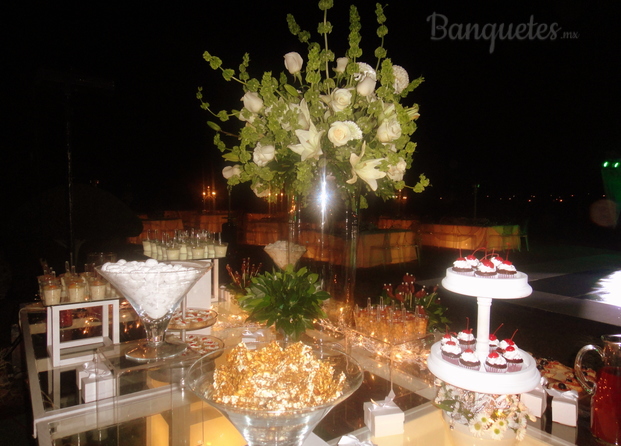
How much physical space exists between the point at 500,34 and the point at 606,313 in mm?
3438

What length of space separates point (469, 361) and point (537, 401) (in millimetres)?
349

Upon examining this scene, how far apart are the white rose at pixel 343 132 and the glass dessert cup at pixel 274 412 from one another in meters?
0.73

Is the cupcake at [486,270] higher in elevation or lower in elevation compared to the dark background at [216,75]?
lower

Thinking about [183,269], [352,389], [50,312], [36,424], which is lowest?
[36,424]

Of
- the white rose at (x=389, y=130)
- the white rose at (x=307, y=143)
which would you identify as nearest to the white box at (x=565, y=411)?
the white rose at (x=389, y=130)

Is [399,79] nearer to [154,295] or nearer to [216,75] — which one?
[154,295]

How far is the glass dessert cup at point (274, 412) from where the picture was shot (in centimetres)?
81

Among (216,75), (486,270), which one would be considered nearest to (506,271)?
(486,270)

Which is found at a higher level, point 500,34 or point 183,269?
point 500,34

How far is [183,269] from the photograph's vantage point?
1414 millimetres

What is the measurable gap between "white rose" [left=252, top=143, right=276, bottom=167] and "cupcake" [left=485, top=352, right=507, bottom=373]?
3.52 ft

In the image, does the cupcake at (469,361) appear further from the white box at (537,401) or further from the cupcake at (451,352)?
the white box at (537,401)

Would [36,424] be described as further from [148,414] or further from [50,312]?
[50,312]

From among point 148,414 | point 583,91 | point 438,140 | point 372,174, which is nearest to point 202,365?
point 148,414
